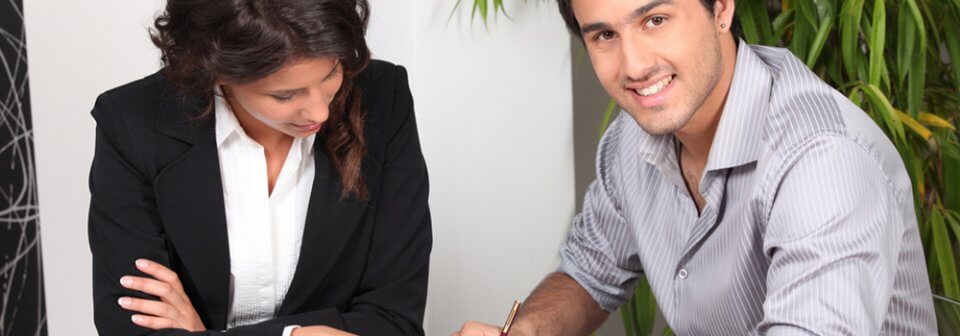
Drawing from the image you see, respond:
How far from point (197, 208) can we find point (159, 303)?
176 mm

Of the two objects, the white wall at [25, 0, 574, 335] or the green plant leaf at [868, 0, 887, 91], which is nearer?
the green plant leaf at [868, 0, 887, 91]

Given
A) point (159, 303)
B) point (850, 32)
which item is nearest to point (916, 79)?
point (850, 32)

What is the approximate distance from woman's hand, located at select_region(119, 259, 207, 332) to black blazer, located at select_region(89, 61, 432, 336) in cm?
2

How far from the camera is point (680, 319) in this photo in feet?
5.89

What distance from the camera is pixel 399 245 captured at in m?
2.04

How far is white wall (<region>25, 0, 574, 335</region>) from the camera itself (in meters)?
2.61

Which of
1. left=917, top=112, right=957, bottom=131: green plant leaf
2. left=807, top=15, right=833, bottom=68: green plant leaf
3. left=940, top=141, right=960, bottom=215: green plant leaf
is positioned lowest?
left=940, top=141, right=960, bottom=215: green plant leaf

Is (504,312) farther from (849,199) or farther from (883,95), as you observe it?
(849,199)

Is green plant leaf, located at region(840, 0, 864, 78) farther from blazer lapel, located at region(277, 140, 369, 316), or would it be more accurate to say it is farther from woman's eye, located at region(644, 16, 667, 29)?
blazer lapel, located at region(277, 140, 369, 316)

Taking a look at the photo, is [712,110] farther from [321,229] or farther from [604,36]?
[321,229]

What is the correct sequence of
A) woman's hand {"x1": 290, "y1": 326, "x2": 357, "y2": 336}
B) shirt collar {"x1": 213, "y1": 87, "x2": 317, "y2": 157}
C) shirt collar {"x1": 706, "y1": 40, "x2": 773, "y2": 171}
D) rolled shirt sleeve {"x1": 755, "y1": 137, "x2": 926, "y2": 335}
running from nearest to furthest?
rolled shirt sleeve {"x1": 755, "y1": 137, "x2": 926, "y2": 335}, shirt collar {"x1": 706, "y1": 40, "x2": 773, "y2": 171}, woman's hand {"x1": 290, "y1": 326, "x2": 357, "y2": 336}, shirt collar {"x1": 213, "y1": 87, "x2": 317, "y2": 157}

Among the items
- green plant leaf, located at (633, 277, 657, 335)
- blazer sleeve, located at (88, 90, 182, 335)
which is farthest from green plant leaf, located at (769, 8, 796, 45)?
blazer sleeve, located at (88, 90, 182, 335)

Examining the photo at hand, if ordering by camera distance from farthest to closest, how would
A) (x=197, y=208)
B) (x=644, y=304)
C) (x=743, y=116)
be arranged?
(x=644, y=304) < (x=197, y=208) < (x=743, y=116)

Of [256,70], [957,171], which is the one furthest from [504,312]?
[256,70]
